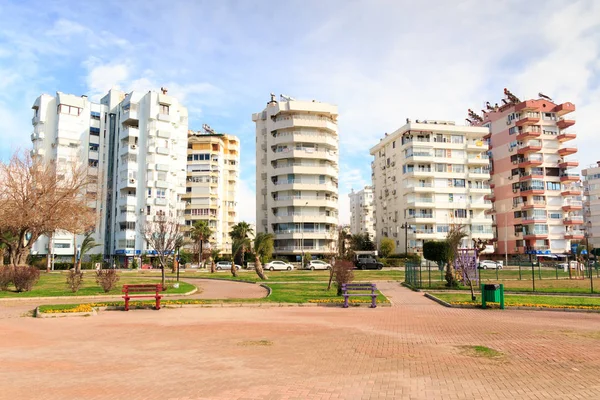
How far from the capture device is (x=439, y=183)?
83875 mm

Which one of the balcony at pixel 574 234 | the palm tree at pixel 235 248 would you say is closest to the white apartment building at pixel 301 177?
the palm tree at pixel 235 248

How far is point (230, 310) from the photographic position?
17.9 meters

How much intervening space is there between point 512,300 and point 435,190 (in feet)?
210

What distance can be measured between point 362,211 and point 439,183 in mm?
87455

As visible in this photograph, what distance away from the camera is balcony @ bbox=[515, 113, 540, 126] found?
83.3 meters

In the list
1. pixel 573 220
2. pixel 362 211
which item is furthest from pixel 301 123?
pixel 362 211

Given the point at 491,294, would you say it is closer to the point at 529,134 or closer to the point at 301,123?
the point at 301,123

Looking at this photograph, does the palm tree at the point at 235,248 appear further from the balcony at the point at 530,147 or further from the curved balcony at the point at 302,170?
the balcony at the point at 530,147

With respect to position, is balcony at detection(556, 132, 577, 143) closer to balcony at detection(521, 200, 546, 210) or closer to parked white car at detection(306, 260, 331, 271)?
balcony at detection(521, 200, 546, 210)

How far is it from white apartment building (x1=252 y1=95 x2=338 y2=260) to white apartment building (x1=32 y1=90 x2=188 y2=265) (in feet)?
59.0

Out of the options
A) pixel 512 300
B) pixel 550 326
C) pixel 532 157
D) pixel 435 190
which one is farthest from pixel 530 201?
pixel 550 326

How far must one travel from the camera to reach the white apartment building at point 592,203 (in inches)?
4348

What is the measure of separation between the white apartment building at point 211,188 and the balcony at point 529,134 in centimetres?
5839

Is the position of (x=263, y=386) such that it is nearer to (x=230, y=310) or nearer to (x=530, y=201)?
(x=230, y=310)
